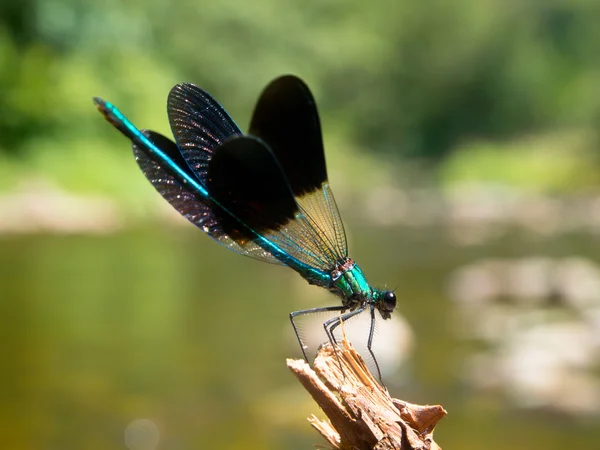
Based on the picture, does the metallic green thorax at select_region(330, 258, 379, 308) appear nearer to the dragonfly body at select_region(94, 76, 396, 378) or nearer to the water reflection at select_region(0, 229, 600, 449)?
the dragonfly body at select_region(94, 76, 396, 378)

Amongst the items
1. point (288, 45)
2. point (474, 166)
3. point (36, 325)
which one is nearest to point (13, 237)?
point (36, 325)

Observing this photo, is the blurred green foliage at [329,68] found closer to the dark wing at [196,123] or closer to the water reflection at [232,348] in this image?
the water reflection at [232,348]

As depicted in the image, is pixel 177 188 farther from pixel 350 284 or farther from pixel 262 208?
pixel 350 284

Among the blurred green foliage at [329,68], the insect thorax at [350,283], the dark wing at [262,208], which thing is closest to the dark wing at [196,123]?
the dark wing at [262,208]

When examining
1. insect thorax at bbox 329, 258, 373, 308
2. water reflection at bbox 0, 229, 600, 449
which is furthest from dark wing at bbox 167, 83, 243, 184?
water reflection at bbox 0, 229, 600, 449

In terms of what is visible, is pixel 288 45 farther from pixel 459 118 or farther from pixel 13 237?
pixel 13 237
